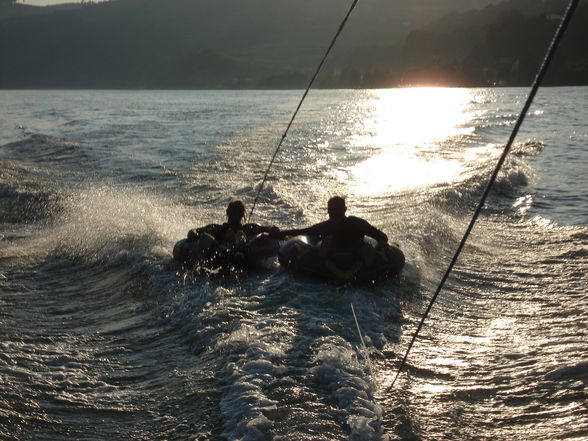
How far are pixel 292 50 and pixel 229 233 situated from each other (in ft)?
559

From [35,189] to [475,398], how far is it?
16.6 m

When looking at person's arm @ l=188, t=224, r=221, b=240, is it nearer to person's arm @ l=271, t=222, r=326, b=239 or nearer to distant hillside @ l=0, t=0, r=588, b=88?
person's arm @ l=271, t=222, r=326, b=239

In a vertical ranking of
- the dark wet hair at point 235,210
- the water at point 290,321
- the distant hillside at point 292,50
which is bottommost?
the water at point 290,321

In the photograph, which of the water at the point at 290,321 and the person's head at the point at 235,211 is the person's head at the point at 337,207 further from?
the person's head at the point at 235,211

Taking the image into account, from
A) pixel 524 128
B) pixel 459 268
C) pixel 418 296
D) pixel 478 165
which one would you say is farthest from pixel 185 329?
pixel 524 128

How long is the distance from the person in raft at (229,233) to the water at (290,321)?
653 mm

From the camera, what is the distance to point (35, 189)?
63.5 feet

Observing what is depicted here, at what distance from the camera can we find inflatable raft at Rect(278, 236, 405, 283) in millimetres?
9922

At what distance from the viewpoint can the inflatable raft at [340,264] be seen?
32.6 ft

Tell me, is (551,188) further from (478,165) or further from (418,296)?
(418,296)

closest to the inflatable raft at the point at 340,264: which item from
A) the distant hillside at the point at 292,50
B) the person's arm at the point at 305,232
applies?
the person's arm at the point at 305,232

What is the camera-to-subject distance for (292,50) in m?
175

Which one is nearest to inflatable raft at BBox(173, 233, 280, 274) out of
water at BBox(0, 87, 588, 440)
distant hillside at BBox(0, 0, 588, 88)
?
water at BBox(0, 87, 588, 440)

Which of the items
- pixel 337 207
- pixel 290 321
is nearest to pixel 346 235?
pixel 337 207
